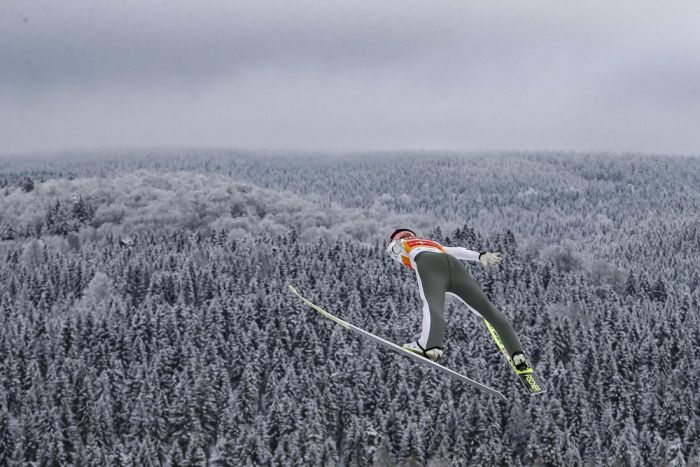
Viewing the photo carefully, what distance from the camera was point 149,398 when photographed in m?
129

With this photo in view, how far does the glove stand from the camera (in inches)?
842

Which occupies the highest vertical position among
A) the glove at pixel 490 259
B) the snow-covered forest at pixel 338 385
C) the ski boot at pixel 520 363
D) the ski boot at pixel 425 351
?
the glove at pixel 490 259

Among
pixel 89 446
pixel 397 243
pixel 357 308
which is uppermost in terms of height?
pixel 397 243

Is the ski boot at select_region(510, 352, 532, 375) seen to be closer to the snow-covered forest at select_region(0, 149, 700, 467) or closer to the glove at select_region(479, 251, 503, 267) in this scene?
the glove at select_region(479, 251, 503, 267)

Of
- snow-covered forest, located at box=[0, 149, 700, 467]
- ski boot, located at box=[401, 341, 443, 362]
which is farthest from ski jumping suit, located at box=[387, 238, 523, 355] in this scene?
snow-covered forest, located at box=[0, 149, 700, 467]

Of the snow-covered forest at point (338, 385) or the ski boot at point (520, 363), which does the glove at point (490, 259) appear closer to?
→ the ski boot at point (520, 363)

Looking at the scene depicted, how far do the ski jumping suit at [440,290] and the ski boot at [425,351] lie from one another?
0.27 ft

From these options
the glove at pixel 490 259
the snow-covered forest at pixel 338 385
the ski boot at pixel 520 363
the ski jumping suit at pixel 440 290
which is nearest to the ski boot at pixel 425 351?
the ski jumping suit at pixel 440 290

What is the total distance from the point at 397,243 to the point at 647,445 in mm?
111124

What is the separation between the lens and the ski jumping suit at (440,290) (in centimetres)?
2144

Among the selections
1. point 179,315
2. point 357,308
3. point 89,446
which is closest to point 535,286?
point 357,308

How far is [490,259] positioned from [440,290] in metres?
1.29

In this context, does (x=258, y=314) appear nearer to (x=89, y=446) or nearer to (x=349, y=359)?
(x=349, y=359)

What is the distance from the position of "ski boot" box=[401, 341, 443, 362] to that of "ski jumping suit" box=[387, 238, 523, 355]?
8cm
